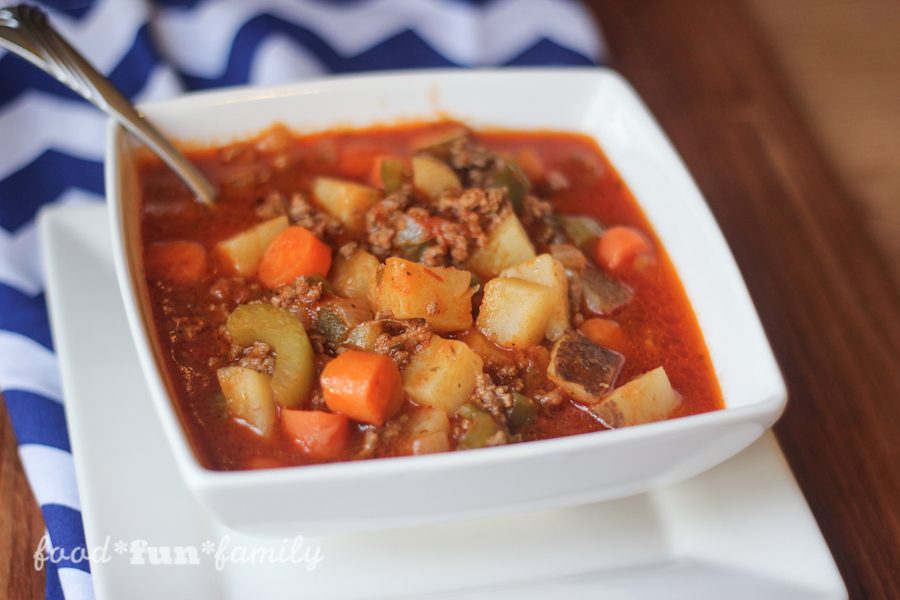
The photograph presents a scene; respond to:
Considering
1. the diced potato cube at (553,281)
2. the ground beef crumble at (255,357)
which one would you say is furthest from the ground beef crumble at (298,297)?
the diced potato cube at (553,281)

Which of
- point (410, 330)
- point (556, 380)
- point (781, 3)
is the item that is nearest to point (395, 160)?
point (410, 330)

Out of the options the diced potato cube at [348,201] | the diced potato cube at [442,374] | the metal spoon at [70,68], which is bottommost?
the diced potato cube at [442,374]

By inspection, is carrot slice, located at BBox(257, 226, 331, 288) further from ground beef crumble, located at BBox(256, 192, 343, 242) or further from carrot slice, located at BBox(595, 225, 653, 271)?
carrot slice, located at BBox(595, 225, 653, 271)

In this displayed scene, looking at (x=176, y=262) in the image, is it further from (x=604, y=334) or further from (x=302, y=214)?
(x=604, y=334)

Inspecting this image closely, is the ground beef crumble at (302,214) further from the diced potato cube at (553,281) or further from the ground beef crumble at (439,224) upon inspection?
the diced potato cube at (553,281)

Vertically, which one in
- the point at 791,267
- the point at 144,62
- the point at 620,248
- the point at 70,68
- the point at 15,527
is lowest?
the point at 791,267

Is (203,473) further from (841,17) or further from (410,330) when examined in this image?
(841,17)

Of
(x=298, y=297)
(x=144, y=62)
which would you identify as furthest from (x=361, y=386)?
(x=144, y=62)
